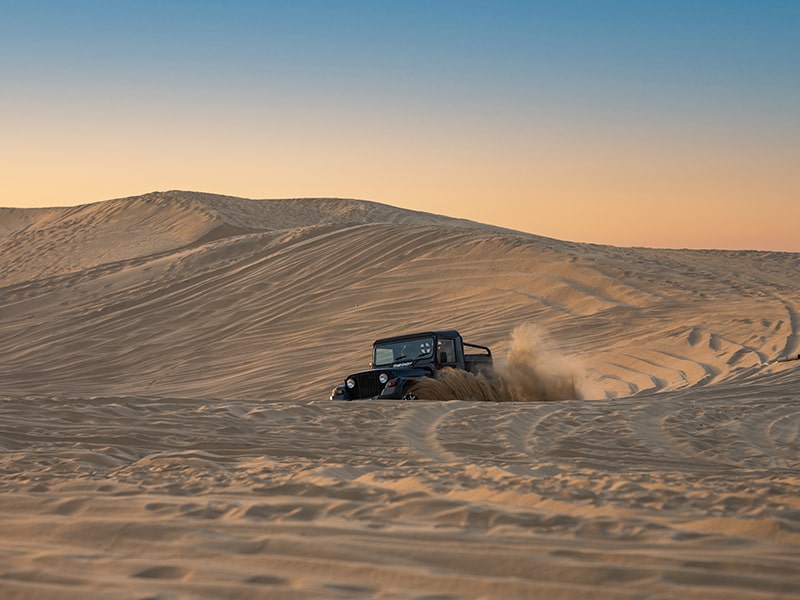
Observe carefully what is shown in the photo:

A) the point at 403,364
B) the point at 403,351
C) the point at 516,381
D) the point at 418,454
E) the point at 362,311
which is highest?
the point at 362,311

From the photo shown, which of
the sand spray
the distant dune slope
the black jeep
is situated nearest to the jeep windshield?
the black jeep

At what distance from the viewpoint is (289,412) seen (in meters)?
10.1


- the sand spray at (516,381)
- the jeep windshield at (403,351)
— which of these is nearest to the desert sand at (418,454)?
the sand spray at (516,381)

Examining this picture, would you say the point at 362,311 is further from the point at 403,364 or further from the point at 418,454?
the point at 418,454

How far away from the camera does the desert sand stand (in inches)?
152

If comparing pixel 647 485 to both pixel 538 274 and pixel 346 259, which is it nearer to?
pixel 538 274

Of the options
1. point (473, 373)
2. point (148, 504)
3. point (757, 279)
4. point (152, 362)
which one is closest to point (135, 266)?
point (152, 362)

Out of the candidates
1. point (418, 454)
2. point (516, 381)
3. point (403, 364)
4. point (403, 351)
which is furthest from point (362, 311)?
point (418, 454)

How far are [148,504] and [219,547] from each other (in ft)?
3.44

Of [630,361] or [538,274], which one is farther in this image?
[538,274]

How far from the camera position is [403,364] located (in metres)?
13.1

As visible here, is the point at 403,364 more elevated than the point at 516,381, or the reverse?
the point at 403,364

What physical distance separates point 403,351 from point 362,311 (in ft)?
38.4

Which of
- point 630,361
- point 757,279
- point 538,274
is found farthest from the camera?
point 757,279
